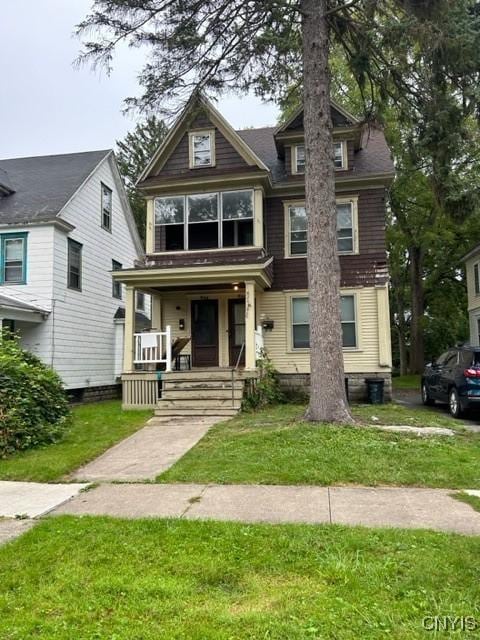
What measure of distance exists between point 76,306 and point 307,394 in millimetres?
7730

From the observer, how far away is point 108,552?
11.8 ft

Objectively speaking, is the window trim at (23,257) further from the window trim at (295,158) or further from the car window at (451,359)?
the car window at (451,359)

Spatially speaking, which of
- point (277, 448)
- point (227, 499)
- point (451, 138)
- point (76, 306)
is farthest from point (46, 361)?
point (451, 138)

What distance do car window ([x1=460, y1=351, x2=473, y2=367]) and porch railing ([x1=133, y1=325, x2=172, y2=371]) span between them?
267 inches

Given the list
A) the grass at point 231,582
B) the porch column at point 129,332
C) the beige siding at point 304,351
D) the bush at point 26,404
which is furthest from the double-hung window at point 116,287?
the grass at point 231,582

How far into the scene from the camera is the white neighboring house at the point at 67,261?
13953mm

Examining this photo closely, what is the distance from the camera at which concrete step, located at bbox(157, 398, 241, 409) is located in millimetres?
10500

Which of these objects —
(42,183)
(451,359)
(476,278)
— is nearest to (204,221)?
(42,183)

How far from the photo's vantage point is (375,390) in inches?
511

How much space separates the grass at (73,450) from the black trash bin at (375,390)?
19.5ft

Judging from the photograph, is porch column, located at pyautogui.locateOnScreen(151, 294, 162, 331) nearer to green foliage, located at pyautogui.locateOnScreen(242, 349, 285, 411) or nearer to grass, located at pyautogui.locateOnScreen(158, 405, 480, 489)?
green foliage, located at pyautogui.locateOnScreen(242, 349, 285, 411)

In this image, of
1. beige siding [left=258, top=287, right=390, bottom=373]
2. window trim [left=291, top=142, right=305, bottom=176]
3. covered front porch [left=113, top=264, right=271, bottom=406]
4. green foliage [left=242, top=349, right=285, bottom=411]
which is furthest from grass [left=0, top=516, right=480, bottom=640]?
window trim [left=291, top=142, right=305, bottom=176]

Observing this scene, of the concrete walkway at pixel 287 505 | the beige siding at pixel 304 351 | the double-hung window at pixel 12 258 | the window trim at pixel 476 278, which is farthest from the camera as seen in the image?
the window trim at pixel 476 278

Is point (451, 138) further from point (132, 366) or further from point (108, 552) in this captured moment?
point (108, 552)
